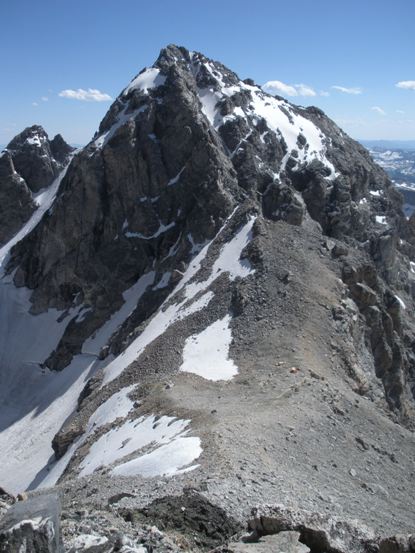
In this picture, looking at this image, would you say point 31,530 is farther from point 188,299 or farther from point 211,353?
point 188,299

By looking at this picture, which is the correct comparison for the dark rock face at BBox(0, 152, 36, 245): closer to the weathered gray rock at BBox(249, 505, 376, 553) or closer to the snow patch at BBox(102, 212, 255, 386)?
the snow patch at BBox(102, 212, 255, 386)

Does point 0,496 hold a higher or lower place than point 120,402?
higher

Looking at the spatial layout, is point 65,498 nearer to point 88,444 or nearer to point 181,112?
point 88,444

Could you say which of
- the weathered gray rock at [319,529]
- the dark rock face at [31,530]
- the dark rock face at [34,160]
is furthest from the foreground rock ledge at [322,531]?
the dark rock face at [34,160]

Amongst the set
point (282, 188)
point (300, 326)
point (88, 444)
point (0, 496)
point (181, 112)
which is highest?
point (181, 112)

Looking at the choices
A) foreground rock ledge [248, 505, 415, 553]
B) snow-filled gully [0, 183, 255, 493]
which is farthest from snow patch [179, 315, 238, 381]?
foreground rock ledge [248, 505, 415, 553]

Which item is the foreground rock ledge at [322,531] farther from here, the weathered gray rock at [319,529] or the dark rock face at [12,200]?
the dark rock face at [12,200]

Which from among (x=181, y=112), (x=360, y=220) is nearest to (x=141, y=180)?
(x=181, y=112)
